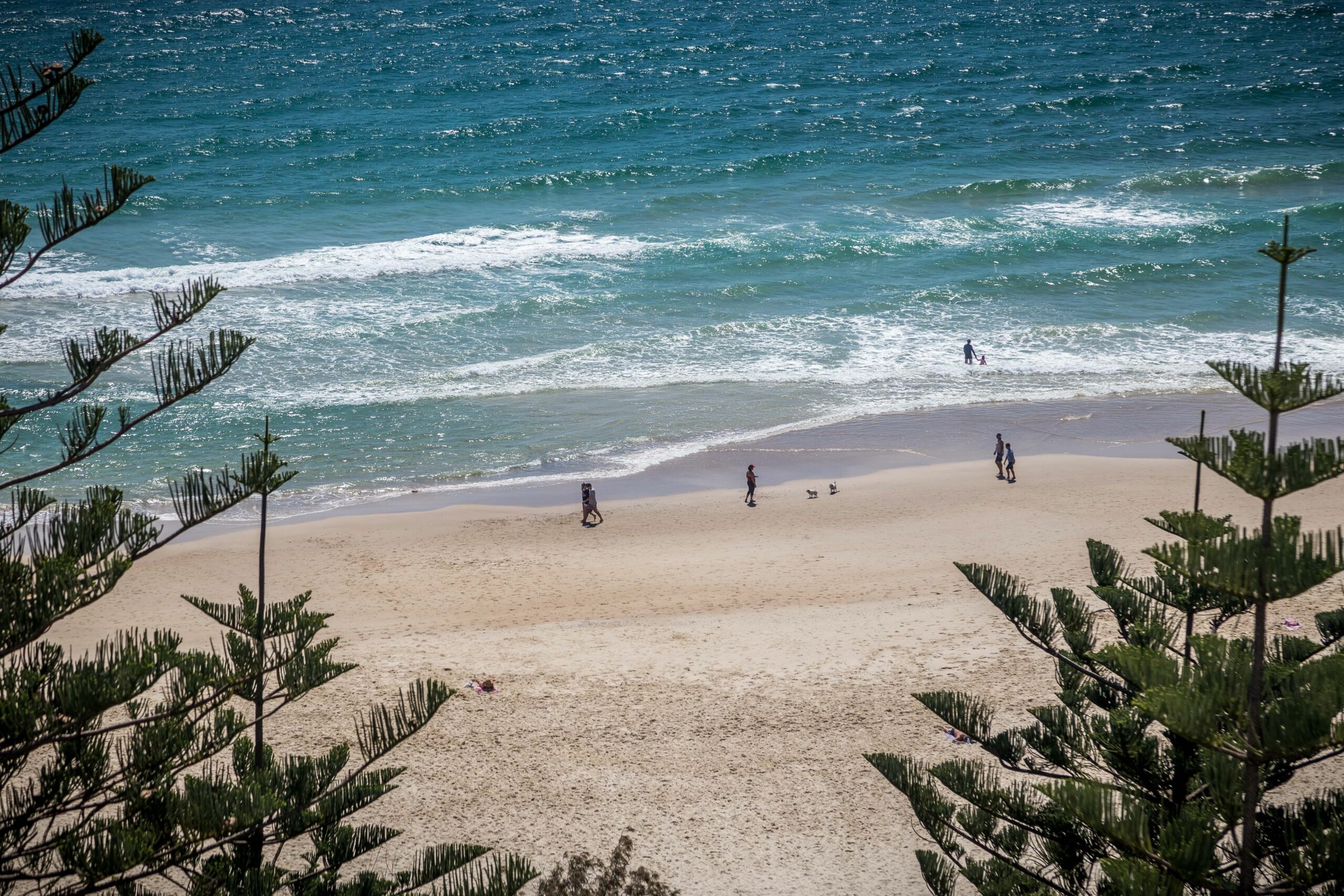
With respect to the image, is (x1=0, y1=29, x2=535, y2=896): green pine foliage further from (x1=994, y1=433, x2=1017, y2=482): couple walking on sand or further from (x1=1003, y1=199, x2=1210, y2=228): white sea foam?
(x1=1003, y1=199, x2=1210, y2=228): white sea foam

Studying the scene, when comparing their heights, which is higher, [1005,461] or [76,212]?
[76,212]

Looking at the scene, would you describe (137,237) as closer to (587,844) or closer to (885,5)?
(587,844)

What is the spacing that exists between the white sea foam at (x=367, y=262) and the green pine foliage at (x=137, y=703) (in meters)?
22.8

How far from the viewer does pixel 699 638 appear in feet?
37.7

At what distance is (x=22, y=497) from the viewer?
4953mm

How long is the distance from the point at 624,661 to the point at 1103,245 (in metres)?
23.5

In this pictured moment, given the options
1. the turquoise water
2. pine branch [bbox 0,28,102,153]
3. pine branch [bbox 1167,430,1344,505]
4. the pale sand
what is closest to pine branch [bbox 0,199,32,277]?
pine branch [bbox 0,28,102,153]

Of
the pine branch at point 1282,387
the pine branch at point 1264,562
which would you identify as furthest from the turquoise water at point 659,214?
the pine branch at point 1282,387

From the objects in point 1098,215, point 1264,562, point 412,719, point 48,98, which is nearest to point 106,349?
point 48,98

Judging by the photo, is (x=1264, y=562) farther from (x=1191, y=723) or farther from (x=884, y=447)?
(x=884, y=447)

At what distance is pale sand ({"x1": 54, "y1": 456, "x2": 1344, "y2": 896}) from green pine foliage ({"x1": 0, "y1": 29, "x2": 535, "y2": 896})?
9.94ft

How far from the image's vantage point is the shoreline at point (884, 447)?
53.8ft

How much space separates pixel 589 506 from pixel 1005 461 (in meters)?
6.33

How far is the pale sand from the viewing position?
Answer: 340 inches
